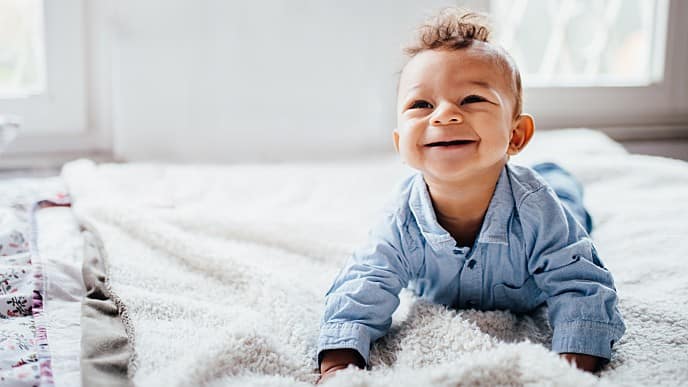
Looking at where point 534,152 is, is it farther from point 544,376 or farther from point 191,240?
point 544,376

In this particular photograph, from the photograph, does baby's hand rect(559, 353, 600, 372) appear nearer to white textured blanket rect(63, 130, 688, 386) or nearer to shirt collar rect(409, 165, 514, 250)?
white textured blanket rect(63, 130, 688, 386)

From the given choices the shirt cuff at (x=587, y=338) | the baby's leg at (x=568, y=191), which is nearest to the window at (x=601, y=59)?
the baby's leg at (x=568, y=191)

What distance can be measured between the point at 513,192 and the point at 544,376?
0.97 ft

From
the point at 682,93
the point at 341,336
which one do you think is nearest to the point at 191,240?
the point at 341,336

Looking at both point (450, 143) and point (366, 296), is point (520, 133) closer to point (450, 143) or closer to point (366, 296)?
point (450, 143)

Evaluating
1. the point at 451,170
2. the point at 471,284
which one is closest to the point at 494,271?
the point at 471,284

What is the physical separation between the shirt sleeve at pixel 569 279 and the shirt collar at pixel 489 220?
→ 0.02 meters

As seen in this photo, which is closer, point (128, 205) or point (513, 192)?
point (513, 192)

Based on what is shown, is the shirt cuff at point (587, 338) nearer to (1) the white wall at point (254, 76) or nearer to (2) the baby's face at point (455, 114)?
(2) the baby's face at point (455, 114)

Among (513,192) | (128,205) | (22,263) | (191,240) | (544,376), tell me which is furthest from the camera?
(128,205)

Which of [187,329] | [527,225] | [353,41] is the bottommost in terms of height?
[187,329]

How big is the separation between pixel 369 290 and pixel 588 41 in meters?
1.45

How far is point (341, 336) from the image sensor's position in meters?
0.88

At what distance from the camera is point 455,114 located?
915 millimetres
